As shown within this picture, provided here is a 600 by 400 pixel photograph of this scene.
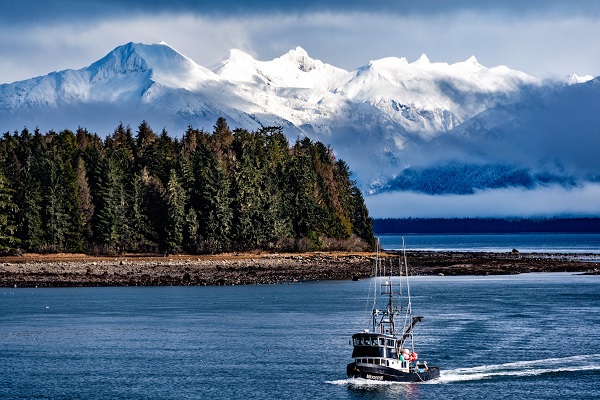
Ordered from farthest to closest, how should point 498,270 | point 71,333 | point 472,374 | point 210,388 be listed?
point 498,270 → point 71,333 → point 472,374 → point 210,388

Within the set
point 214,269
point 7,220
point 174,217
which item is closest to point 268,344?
point 214,269

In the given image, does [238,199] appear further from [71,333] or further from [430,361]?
[430,361]

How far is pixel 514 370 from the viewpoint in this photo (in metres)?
71.2

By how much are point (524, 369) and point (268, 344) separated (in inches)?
828

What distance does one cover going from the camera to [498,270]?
580 ft

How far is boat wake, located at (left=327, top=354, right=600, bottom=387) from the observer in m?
67.1

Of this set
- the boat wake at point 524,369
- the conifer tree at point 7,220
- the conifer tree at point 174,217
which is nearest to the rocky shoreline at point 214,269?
the conifer tree at point 7,220

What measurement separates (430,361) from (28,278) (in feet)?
275

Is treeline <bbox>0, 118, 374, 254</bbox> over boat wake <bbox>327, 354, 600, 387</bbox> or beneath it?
over

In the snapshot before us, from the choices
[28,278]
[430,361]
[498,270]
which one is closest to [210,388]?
[430,361]

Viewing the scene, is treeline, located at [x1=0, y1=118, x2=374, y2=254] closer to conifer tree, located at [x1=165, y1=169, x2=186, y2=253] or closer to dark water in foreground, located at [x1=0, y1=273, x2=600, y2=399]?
conifer tree, located at [x1=165, y1=169, x2=186, y2=253]

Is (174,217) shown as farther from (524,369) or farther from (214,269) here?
(524,369)

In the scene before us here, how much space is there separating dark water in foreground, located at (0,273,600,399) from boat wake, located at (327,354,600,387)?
5.4 inches

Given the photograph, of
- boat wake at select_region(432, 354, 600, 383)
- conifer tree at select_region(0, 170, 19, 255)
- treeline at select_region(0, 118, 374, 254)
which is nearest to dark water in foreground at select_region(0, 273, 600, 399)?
boat wake at select_region(432, 354, 600, 383)
